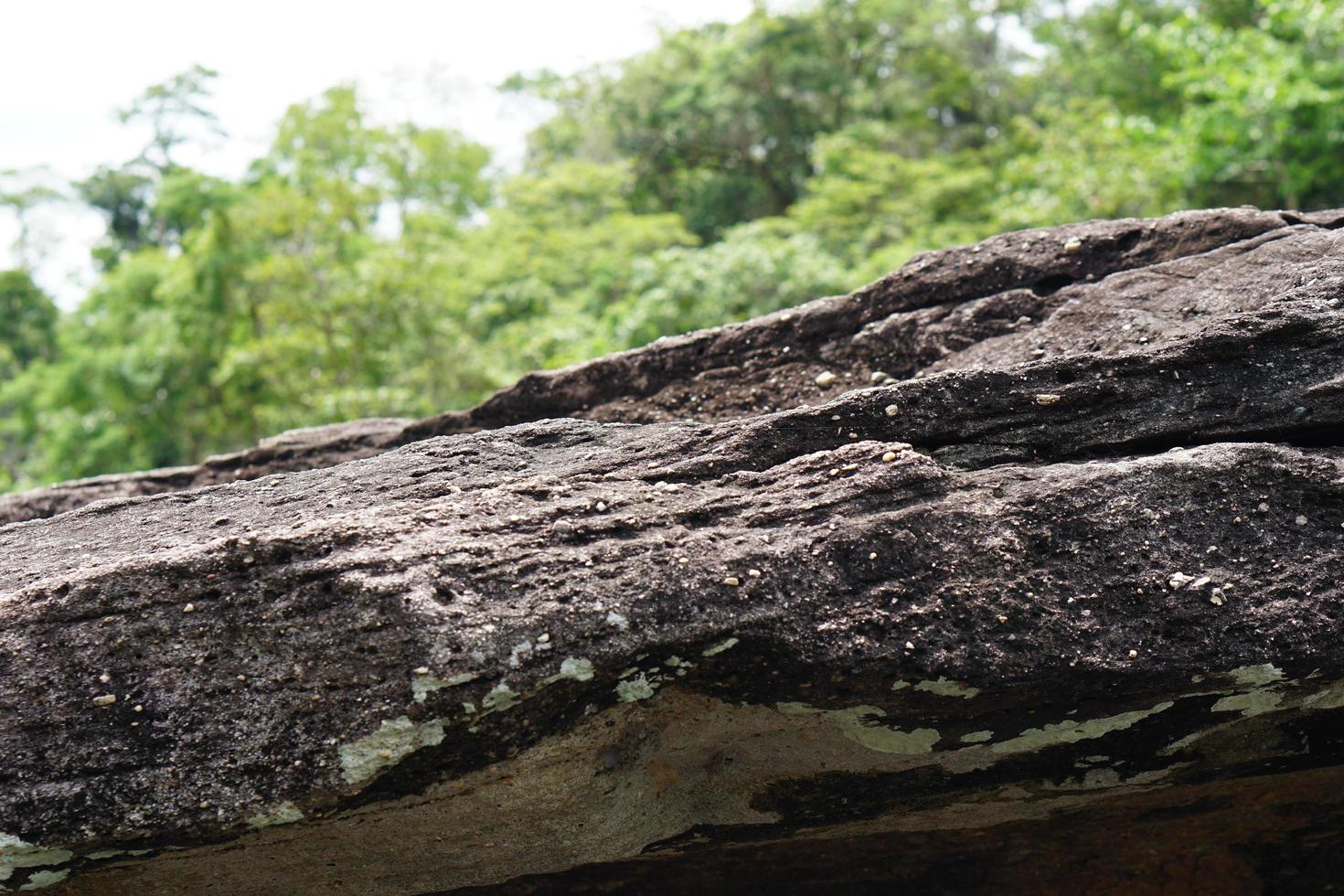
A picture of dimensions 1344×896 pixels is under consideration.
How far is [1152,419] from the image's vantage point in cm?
323

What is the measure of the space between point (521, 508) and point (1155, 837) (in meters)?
2.80

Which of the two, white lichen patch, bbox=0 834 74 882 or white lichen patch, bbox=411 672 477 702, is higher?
white lichen patch, bbox=411 672 477 702

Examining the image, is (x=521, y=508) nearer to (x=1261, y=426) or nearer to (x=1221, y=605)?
(x=1221, y=605)

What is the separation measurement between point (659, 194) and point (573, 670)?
2147cm

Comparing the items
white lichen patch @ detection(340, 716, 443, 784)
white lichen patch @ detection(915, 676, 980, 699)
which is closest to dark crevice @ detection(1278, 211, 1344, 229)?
white lichen patch @ detection(915, 676, 980, 699)

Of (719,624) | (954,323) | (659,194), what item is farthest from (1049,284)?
(659,194)

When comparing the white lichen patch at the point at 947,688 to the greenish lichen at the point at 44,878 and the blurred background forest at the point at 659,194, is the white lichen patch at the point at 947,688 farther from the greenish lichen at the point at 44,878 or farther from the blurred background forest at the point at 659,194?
the blurred background forest at the point at 659,194

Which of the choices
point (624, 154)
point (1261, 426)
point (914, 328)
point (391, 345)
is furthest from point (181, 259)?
point (1261, 426)

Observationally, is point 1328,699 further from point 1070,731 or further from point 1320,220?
point 1320,220

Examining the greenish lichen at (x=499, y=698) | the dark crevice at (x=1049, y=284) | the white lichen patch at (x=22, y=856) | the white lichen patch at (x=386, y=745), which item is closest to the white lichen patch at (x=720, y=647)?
the greenish lichen at (x=499, y=698)

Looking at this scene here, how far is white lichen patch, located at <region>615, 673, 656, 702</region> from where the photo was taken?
9.55ft

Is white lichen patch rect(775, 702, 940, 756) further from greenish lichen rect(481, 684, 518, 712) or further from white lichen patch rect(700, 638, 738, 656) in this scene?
greenish lichen rect(481, 684, 518, 712)

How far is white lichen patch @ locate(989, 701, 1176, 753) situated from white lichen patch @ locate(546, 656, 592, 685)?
4.35 feet

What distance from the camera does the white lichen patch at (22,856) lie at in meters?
2.80
